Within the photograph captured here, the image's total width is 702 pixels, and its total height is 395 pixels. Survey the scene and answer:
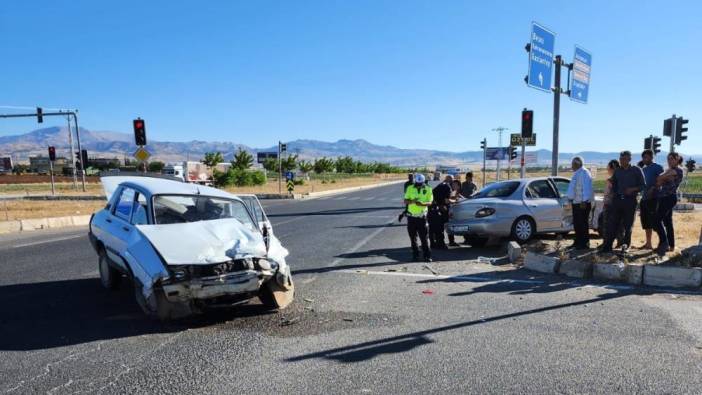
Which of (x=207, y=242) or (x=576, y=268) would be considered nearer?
(x=207, y=242)

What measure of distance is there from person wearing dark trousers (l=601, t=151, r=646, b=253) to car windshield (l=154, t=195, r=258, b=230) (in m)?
6.06

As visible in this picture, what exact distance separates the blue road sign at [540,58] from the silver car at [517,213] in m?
2.82

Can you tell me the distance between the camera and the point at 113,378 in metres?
3.80

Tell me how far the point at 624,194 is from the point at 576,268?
5.67 ft

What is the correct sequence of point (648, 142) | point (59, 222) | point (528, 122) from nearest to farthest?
point (528, 122)
point (59, 222)
point (648, 142)

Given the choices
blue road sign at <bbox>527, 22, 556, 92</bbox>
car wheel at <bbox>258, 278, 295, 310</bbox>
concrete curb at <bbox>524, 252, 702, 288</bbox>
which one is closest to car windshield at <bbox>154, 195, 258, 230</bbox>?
car wheel at <bbox>258, 278, 295, 310</bbox>

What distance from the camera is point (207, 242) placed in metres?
5.25

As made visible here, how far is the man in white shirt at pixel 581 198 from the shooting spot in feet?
26.9

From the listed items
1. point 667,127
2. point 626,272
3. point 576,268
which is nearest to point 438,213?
point 576,268

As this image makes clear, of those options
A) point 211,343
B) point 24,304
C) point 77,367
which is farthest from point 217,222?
point 24,304

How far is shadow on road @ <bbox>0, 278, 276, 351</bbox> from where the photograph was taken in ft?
15.5

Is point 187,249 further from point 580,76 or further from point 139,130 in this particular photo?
point 139,130

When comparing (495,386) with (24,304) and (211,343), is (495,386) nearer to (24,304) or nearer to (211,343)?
(211,343)

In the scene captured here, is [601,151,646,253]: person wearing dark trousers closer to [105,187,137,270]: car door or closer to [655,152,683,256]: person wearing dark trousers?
[655,152,683,256]: person wearing dark trousers
